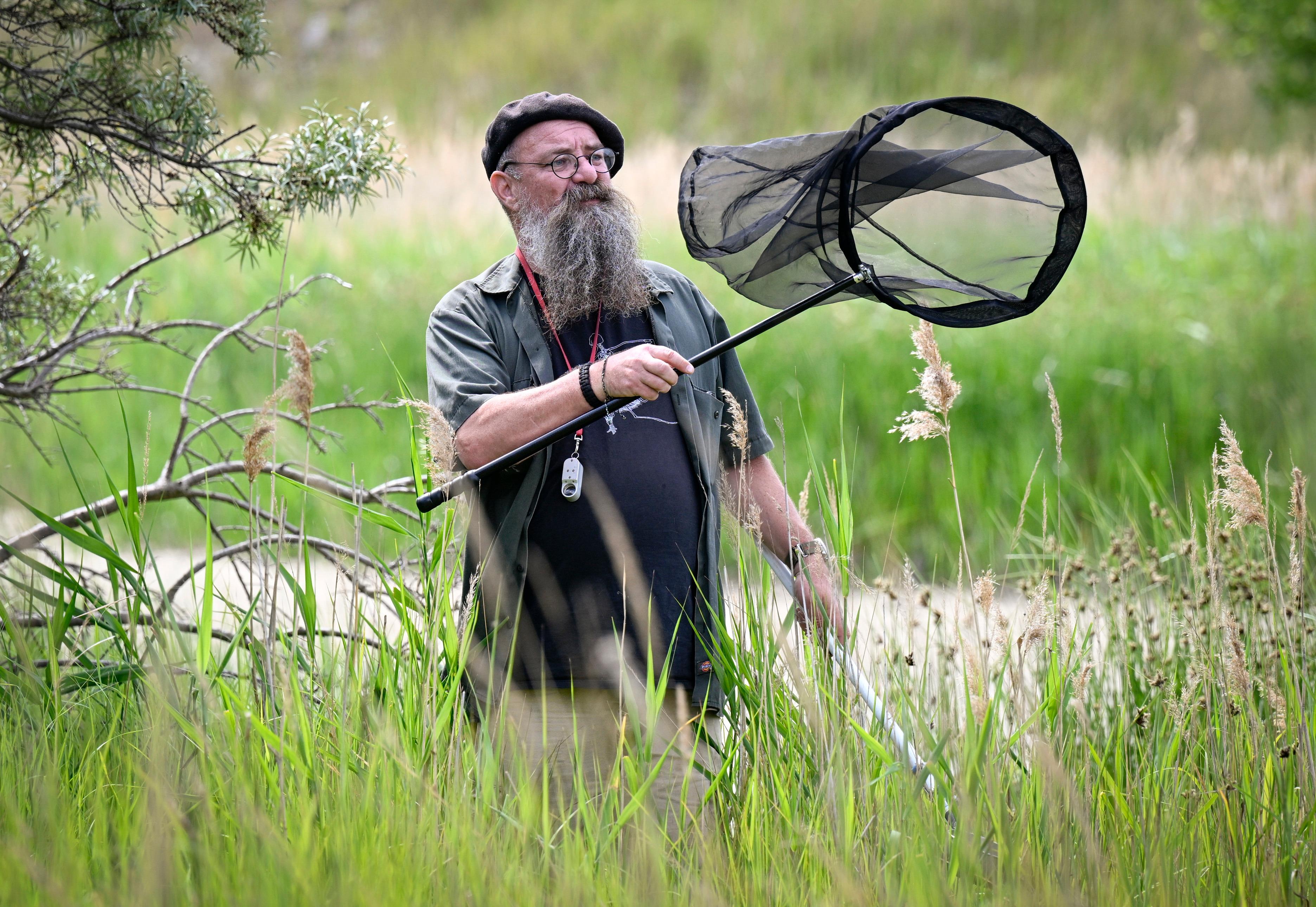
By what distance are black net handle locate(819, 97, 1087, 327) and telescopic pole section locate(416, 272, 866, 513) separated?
0.47 ft

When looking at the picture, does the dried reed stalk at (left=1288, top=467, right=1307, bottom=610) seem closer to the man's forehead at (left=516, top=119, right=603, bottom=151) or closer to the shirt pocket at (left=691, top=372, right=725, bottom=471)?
the shirt pocket at (left=691, top=372, right=725, bottom=471)

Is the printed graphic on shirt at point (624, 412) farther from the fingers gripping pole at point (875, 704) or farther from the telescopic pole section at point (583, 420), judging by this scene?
the fingers gripping pole at point (875, 704)

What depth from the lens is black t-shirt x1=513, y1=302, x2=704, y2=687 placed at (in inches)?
104

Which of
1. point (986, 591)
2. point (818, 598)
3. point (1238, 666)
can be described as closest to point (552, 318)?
point (818, 598)

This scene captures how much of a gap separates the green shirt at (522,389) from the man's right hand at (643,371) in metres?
0.36

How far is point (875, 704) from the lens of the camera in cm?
227

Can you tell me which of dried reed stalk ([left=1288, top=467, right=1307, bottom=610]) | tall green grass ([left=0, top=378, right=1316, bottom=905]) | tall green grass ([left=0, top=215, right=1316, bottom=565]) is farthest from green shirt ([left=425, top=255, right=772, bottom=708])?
tall green grass ([left=0, top=215, right=1316, bottom=565])

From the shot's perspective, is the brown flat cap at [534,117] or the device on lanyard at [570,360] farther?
the brown flat cap at [534,117]

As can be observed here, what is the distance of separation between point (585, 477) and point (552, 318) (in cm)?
43

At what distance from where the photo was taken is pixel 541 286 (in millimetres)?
2826

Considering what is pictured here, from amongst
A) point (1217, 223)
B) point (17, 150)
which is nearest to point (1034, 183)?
point (17, 150)

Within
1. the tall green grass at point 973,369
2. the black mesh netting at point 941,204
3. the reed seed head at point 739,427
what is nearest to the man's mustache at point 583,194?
the black mesh netting at point 941,204

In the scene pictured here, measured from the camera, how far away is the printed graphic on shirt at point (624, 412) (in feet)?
8.83

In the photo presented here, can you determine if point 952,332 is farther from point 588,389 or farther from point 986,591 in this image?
point 986,591
